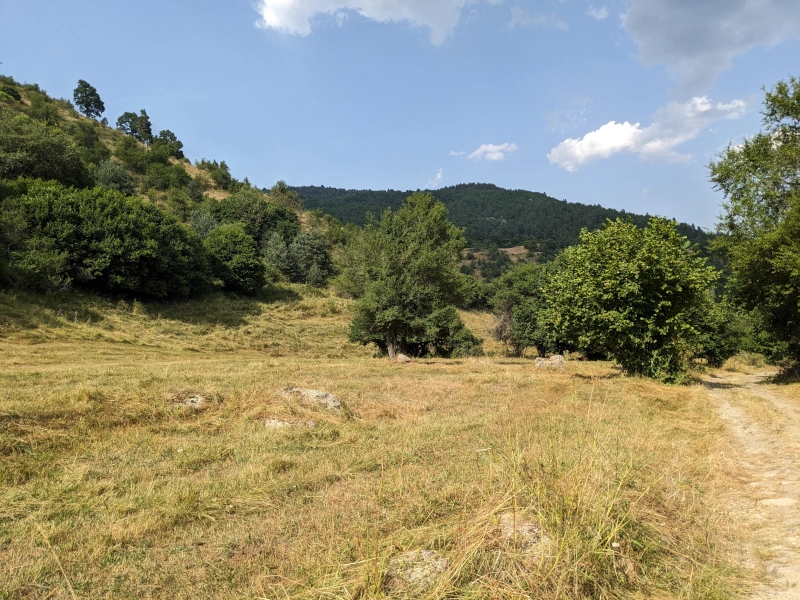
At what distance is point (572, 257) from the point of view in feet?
61.6

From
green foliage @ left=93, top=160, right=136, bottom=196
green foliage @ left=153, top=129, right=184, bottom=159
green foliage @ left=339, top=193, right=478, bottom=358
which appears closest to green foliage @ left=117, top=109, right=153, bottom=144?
green foliage @ left=153, top=129, right=184, bottom=159

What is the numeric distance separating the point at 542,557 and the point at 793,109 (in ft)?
83.7

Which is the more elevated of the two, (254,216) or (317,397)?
(254,216)

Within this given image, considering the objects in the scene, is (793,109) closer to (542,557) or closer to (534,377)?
(534,377)

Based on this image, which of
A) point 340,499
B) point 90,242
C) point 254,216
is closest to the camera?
point 340,499

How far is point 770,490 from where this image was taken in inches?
244

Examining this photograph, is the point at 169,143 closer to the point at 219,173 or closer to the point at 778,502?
the point at 219,173

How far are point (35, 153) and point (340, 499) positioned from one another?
2103 inches

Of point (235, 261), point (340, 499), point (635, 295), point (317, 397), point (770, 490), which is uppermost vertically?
point (235, 261)

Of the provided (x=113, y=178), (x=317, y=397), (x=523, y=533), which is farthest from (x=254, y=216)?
(x=523, y=533)

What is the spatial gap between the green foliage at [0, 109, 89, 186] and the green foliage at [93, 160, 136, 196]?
8565 mm

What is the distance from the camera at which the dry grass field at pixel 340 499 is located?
3670 millimetres

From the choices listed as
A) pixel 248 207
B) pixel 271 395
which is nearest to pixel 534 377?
pixel 271 395

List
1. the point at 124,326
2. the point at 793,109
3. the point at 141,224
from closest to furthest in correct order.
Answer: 1. the point at 793,109
2. the point at 124,326
3. the point at 141,224
